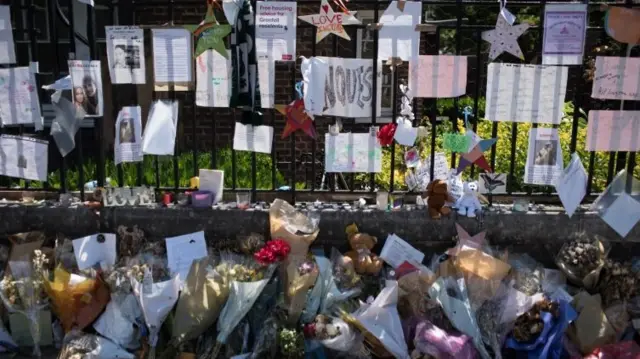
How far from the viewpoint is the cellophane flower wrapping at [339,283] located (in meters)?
3.28

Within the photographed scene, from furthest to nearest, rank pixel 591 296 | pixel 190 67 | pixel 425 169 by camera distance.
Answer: pixel 425 169 → pixel 190 67 → pixel 591 296

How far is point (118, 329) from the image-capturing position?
10.8 ft

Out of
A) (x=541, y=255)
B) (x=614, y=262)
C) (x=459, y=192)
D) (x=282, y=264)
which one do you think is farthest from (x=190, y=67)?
(x=614, y=262)

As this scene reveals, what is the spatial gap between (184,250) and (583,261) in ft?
7.47

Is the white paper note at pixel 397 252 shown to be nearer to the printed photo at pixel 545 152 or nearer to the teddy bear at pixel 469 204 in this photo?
the teddy bear at pixel 469 204

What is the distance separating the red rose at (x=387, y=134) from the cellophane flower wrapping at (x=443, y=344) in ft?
3.69

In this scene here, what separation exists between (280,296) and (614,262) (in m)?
1.90

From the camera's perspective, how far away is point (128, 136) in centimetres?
372

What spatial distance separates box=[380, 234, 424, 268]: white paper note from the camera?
3.54 meters

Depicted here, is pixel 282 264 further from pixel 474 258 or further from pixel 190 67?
pixel 190 67

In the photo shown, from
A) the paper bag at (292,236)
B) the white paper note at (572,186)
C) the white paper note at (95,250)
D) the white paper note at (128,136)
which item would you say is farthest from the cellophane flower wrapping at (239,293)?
the white paper note at (572,186)

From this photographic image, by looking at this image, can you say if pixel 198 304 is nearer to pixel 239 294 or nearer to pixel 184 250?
pixel 239 294

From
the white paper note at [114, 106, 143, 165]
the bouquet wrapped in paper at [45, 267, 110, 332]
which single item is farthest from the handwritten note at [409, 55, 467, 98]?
the bouquet wrapped in paper at [45, 267, 110, 332]

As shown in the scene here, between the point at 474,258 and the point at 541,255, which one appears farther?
the point at 541,255
